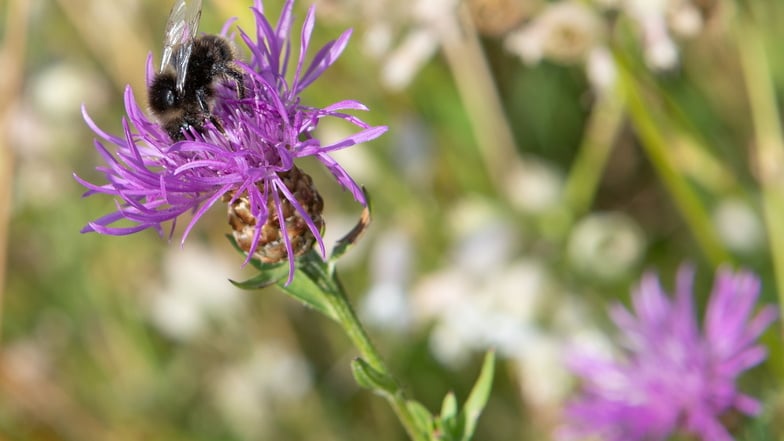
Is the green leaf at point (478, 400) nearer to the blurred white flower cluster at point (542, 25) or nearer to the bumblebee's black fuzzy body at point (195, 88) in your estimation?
the bumblebee's black fuzzy body at point (195, 88)

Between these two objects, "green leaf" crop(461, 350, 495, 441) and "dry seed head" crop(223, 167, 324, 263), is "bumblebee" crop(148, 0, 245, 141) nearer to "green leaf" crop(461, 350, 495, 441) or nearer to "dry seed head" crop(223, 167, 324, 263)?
"dry seed head" crop(223, 167, 324, 263)

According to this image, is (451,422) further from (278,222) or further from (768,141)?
(768,141)

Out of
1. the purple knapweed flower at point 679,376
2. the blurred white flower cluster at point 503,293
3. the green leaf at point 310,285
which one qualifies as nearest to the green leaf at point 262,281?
the green leaf at point 310,285

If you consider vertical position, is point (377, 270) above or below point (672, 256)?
above

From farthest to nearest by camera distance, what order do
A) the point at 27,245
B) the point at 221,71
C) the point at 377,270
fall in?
the point at 27,245 < the point at 377,270 < the point at 221,71

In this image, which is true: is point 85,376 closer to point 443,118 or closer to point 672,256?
point 443,118

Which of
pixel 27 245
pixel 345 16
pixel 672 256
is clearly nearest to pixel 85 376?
pixel 27 245
